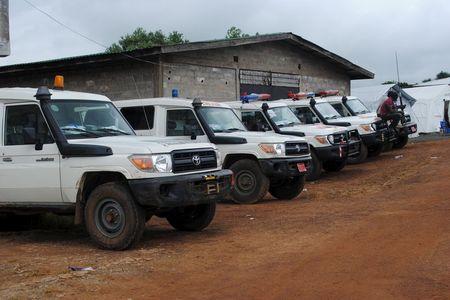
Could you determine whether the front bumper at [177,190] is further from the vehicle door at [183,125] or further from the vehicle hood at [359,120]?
the vehicle hood at [359,120]

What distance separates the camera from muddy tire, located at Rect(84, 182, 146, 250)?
7230 millimetres

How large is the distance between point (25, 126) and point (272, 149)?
483 cm

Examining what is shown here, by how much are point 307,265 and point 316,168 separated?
853 cm

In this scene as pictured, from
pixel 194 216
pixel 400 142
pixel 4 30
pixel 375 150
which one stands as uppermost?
pixel 4 30

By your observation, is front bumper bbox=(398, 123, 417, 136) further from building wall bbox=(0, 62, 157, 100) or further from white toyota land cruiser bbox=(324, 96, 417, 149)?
building wall bbox=(0, 62, 157, 100)

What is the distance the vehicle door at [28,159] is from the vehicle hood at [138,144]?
455 mm

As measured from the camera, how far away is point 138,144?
24.4ft

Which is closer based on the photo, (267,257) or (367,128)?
(267,257)

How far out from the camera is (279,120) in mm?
14930

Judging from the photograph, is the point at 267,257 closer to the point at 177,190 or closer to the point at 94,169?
the point at 177,190

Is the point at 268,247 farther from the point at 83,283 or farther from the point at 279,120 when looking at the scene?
the point at 279,120

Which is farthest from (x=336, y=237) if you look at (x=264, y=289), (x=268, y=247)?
(x=264, y=289)

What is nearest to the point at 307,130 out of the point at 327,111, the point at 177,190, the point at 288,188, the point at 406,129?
the point at 288,188

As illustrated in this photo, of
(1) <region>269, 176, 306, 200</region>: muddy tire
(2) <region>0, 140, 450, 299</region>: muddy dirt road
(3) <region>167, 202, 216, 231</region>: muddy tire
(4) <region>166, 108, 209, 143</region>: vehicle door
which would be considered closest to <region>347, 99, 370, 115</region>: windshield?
(1) <region>269, 176, 306, 200</region>: muddy tire
